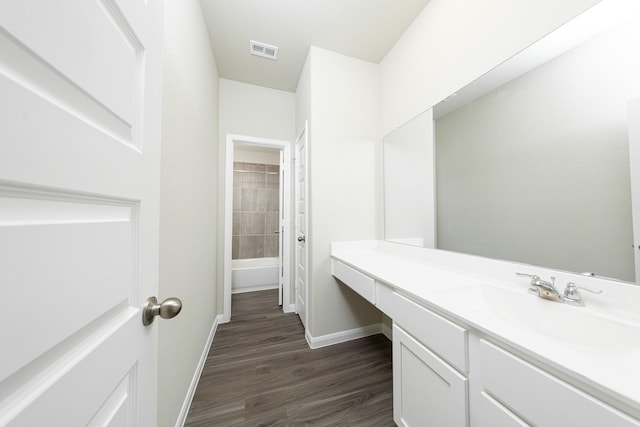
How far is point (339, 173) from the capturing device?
1.93 metres

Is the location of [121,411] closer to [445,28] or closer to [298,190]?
[298,190]

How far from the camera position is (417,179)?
66.6 inches

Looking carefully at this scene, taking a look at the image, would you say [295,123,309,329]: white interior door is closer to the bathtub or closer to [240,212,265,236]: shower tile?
the bathtub

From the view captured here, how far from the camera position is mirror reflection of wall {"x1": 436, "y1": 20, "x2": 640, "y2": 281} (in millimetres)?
782

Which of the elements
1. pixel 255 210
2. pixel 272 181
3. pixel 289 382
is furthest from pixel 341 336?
pixel 272 181

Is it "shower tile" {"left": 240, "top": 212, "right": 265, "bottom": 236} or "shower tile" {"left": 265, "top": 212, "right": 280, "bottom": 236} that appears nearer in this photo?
"shower tile" {"left": 240, "top": 212, "right": 265, "bottom": 236}

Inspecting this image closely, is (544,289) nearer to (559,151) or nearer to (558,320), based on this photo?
(558,320)

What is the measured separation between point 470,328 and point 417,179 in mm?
1185

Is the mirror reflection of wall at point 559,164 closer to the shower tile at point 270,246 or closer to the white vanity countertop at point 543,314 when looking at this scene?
the white vanity countertop at point 543,314

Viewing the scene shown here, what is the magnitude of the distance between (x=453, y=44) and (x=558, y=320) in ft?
5.09

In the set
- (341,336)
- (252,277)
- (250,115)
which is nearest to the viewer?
(341,336)

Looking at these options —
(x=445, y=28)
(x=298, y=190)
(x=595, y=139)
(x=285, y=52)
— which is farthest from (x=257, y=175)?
(x=595, y=139)

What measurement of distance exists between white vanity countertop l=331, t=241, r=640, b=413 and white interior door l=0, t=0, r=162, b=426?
929 mm

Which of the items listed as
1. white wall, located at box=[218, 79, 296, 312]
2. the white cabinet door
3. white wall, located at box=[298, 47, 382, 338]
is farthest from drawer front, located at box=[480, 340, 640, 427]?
white wall, located at box=[218, 79, 296, 312]
